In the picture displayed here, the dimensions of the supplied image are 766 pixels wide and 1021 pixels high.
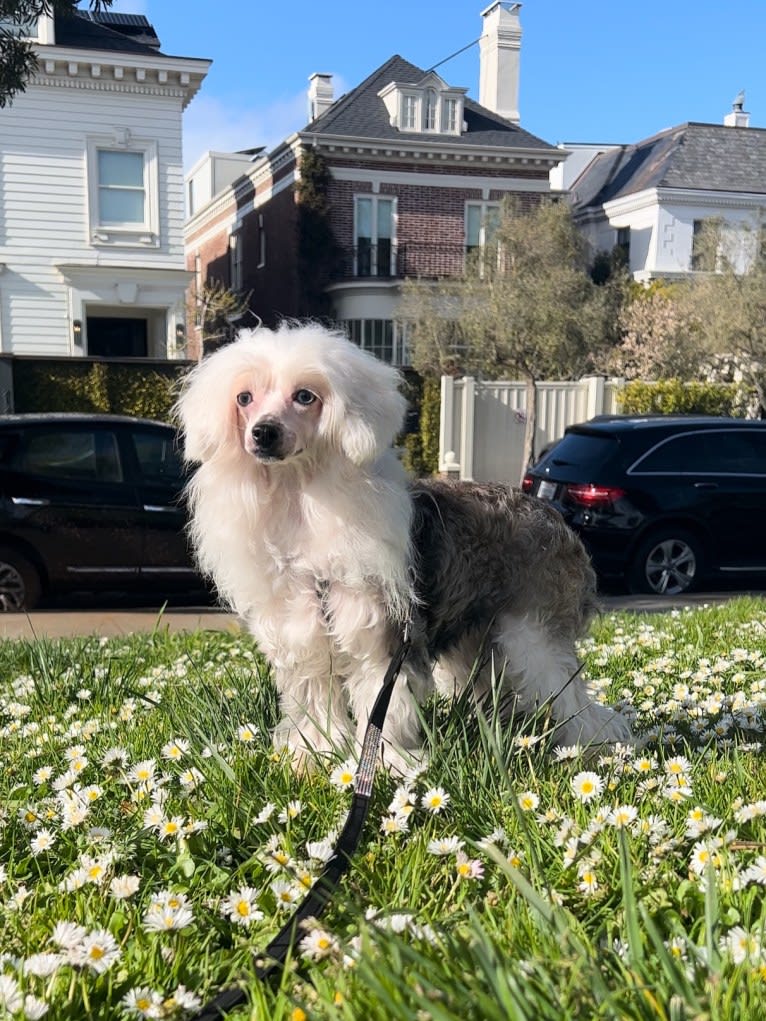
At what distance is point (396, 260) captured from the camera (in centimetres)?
3155

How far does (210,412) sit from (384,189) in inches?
1168

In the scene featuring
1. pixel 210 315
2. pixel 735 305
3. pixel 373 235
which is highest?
pixel 373 235

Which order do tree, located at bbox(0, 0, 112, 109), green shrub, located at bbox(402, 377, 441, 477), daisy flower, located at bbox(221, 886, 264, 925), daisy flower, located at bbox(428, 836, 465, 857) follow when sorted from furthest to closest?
green shrub, located at bbox(402, 377, 441, 477)
tree, located at bbox(0, 0, 112, 109)
daisy flower, located at bbox(428, 836, 465, 857)
daisy flower, located at bbox(221, 886, 264, 925)

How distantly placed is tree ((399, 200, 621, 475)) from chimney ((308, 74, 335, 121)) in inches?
388

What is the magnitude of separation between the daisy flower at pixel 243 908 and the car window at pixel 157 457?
24.7 feet

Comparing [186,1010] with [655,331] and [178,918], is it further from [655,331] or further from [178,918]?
[655,331]

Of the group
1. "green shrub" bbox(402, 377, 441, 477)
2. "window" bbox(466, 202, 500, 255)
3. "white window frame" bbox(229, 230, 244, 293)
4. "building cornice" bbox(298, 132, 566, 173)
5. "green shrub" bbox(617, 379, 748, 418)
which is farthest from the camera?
"white window frame" bbox(229, 230, 244, 293)

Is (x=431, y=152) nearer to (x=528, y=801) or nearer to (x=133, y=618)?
(x=133, y=618)

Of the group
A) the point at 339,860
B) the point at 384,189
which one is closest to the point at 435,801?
the point at 339,860

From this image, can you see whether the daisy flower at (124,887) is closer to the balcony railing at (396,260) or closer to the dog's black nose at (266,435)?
the dog's black nose at (266,435)

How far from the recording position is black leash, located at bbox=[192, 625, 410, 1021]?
6.84ft

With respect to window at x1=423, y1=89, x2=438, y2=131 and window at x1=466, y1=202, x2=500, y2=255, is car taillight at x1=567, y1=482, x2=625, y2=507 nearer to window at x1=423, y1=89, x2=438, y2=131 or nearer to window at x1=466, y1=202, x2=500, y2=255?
window at x1=466, y1=202, x2=500, y2=255

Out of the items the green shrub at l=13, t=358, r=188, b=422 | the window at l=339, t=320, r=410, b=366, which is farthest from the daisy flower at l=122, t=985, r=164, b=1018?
the window at l=339, t=320, r=410, b=366

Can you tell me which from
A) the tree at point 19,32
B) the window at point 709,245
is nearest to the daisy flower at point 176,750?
the tree at point 19,32
